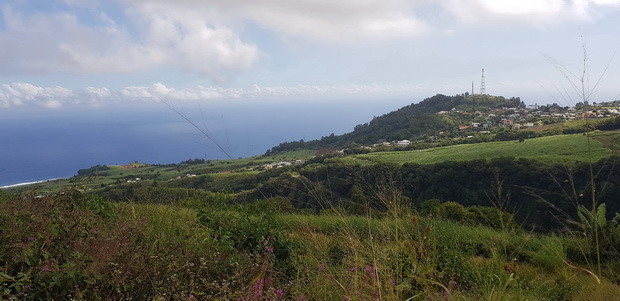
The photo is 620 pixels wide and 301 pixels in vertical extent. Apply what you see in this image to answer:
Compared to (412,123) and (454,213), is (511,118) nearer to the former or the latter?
(412,123)

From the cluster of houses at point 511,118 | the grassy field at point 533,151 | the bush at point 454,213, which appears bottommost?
the grassy field at point 533,151

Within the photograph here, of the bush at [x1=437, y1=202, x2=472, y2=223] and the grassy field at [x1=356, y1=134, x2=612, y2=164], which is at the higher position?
the bush at [x1=437, y1=202, x2=472, y2=223]

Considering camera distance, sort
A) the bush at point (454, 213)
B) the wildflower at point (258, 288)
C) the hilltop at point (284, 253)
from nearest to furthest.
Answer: the wildflower at point (258, 288), the hilltop at point (284, 253), the bush at point (454, 213)

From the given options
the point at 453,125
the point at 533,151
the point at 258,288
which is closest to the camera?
the point at 258,288

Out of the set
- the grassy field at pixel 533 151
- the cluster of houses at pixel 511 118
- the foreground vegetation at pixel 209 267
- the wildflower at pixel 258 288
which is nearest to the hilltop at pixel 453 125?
the cluster of houses at pixel 511 118

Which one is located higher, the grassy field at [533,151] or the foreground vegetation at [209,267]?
the foreground vegetation at [209,267]

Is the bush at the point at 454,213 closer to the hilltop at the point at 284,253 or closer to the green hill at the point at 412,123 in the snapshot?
the hilltop at the point at 284,253

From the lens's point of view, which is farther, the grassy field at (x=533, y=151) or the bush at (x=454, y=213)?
the grassy field at (x=533, y=151)

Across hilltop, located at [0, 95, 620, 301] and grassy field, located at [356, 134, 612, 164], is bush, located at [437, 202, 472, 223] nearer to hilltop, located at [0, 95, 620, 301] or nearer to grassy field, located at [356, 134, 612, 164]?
hilltop, located at [0, 95, 620, 301]

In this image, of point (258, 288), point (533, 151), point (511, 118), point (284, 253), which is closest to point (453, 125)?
point (511, 118)

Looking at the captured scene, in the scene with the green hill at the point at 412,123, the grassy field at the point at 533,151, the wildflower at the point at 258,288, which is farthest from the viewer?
the green hill at the point at 412,123

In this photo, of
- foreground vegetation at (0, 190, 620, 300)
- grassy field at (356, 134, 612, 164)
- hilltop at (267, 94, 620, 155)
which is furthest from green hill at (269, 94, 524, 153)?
foreground vegetation at (0, 190, 620, 300)

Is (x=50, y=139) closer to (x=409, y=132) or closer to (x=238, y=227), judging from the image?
(x=409, y=132)

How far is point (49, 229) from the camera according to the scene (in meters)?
2.25
